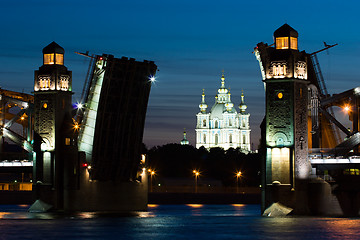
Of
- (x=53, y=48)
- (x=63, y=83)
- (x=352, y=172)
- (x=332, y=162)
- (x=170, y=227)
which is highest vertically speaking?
(x=53, y=48)

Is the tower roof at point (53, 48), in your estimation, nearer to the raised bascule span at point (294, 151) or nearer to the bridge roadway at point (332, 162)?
the raised bascule span at point (294, 151)

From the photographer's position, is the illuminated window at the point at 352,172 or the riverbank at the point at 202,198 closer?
the illuminated window at the point at 352,172

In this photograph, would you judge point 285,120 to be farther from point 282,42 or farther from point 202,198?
point 202,198

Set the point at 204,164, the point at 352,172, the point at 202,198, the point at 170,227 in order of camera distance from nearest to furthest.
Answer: the point at 170,227, the point at 352,172, the point at 202,198, the point at 204,164

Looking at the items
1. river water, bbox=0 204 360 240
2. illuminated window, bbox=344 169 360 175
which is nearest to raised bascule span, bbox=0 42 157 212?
river water, bbox=0 204 360 240

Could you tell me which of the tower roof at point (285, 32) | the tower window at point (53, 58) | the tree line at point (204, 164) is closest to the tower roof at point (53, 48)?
the tower window at point (53, 58)

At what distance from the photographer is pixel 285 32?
199 ft

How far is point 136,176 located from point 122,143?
5745 millimetres

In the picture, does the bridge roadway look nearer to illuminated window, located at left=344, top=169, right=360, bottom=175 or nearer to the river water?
the river water

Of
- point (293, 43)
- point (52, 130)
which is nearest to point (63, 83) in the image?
point (52, 130)

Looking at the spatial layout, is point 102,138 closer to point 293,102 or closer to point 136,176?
point 136,176

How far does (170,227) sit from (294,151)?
1279 centimetres

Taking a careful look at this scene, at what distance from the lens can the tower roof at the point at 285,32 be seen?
60625mm

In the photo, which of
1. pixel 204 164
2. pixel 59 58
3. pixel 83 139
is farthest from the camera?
pixel 204 164
